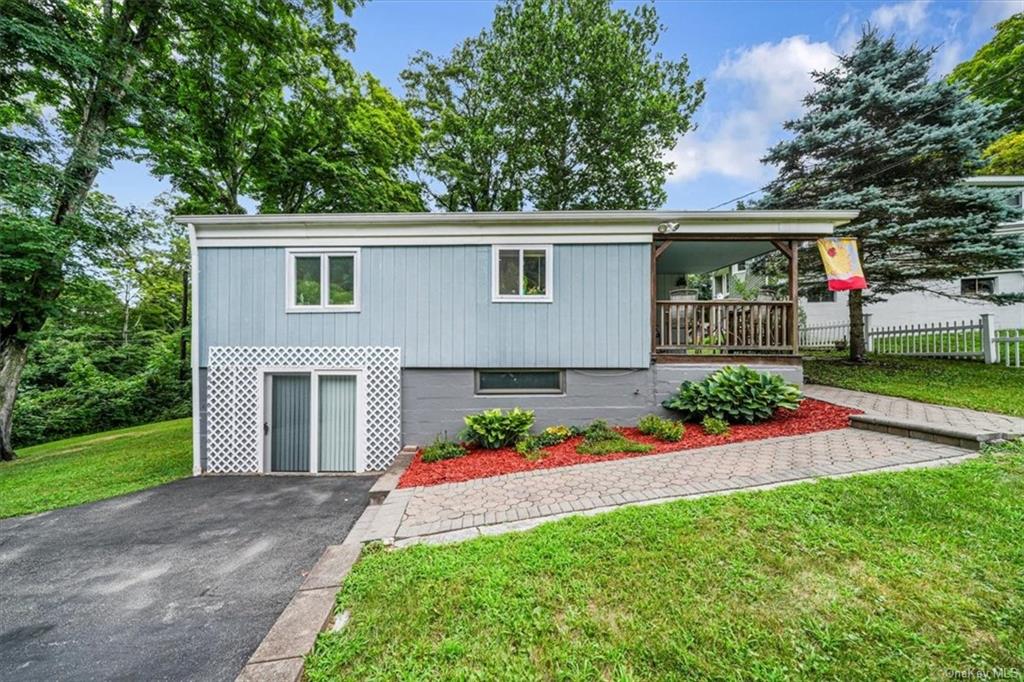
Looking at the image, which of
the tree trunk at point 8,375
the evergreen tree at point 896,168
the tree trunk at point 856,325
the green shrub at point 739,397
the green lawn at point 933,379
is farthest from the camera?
the tree trunk at point 856,325

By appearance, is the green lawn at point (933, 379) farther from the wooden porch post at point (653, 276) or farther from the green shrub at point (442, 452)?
the green shrub at point (442, 452)

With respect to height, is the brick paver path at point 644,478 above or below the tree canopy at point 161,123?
below

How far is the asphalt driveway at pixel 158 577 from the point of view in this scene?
2.41 m

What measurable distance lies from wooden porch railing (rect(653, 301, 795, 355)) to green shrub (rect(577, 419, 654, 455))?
1.83m

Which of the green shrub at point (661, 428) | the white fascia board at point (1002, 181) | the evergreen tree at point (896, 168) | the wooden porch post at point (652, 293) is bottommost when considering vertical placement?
the green shrub at point (661, 428)

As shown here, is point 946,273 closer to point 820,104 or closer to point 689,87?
point 820,104

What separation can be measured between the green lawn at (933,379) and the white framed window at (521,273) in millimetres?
7051

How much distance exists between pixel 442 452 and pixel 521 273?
130 inches

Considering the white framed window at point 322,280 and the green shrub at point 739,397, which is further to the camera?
the white framed window at point 322,280

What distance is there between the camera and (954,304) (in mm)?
14914

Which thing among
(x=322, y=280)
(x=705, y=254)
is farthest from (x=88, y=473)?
(x=705, y=254)

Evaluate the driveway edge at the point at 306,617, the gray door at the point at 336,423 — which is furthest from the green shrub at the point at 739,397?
the gray door at the point at 336,423

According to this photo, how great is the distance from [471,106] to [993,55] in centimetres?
2883

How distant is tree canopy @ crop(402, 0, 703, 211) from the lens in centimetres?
1386
